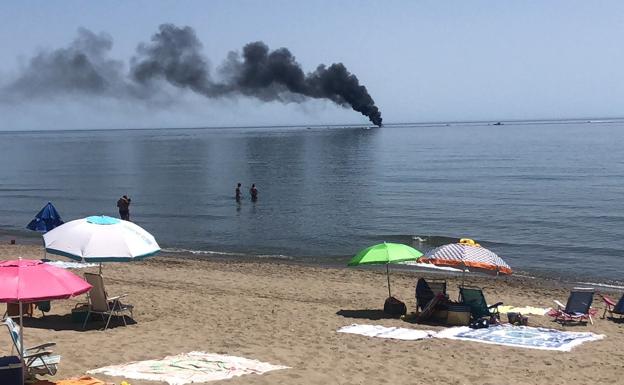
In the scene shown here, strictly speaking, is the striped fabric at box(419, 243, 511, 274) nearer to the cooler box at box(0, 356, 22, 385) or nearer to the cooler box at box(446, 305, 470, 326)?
the cooler box at box(446, 305, 470, 326)

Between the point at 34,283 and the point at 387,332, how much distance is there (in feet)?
23.0

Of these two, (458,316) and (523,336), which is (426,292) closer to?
(458,316)

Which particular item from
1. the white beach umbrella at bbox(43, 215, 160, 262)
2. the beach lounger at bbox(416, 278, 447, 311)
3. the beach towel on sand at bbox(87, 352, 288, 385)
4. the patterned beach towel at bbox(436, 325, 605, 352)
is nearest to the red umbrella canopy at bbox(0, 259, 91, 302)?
the beach towel on sand at bbox(87, 352, 288, 385)

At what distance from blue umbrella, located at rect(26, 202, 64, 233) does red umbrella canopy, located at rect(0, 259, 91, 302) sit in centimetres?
1389

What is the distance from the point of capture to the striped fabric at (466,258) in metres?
14.1

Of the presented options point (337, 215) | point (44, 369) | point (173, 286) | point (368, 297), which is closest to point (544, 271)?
point (368, 297)

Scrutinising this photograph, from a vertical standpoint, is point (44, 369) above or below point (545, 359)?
Answer: above

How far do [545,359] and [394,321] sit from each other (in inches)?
156

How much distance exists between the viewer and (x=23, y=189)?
184ft

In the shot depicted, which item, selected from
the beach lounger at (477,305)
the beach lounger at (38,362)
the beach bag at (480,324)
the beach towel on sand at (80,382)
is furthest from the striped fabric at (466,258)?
the beach lounger at (38,362)

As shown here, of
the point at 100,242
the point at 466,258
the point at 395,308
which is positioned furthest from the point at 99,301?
the point at 466,258

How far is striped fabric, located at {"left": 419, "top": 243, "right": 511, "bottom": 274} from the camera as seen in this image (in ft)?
46.2

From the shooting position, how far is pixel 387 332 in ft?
43.3

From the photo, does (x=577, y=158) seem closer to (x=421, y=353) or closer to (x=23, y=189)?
(x=23, y=189)
